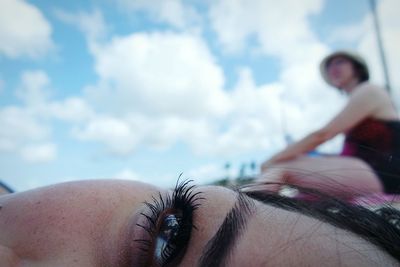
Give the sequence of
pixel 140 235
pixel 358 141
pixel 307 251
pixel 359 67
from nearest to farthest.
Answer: pixel 307 251
pixel 140 235
pixel 358 141
pixel 359 67

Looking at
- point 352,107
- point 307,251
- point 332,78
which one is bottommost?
point 307,251

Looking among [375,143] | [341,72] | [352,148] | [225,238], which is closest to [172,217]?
[225,238]

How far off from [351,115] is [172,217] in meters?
2.33

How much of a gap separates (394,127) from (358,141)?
0.33 meters

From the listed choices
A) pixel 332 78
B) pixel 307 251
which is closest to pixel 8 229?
pixel 307 251

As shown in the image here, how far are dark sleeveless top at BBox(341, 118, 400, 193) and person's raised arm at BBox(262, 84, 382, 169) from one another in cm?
7

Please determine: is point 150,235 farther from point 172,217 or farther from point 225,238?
point 225,238

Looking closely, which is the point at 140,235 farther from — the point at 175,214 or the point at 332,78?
the point at 332,78

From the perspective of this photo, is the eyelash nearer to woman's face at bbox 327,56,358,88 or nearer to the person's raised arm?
the person's raised arm

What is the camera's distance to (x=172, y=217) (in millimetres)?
1099

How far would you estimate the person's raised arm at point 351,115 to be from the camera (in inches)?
110

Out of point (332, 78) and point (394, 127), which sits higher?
point (332, 78)

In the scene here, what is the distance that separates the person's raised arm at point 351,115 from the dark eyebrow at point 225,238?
6.08 ft

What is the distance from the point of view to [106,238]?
1.07 meters
